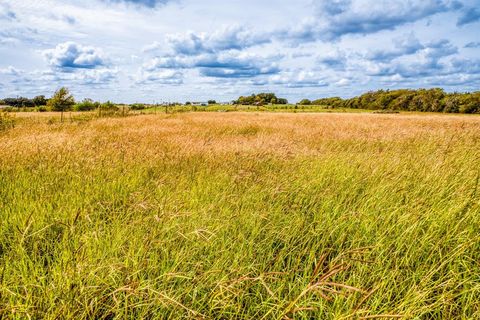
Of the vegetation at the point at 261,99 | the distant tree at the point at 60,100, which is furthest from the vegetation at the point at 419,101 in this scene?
the distant tree at the point at 60,100

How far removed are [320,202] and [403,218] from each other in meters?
0.87

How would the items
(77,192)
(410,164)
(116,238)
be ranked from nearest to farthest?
(116,238) < (77,192) < (410,164)

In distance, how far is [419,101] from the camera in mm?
70750

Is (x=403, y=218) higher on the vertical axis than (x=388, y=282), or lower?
higher

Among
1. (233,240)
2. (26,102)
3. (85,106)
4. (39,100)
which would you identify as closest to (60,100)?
(85,106)

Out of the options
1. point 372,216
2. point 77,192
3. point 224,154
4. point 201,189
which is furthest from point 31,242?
point 224,154

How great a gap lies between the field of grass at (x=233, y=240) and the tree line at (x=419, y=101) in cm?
6906

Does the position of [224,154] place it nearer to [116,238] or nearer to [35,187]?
[35,187]

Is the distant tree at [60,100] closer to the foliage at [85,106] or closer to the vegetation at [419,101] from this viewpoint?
the foliage at [85,106]

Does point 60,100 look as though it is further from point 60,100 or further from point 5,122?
point 5,122

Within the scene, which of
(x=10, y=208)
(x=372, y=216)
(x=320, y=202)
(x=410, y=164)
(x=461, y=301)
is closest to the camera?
(x=461, y=301)

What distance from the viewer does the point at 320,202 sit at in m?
3.32

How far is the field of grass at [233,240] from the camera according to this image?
171 centimetres


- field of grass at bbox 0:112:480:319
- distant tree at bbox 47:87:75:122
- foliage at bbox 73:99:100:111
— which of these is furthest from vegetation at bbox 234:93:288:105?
field of grass at bbox 0:112:480:319
